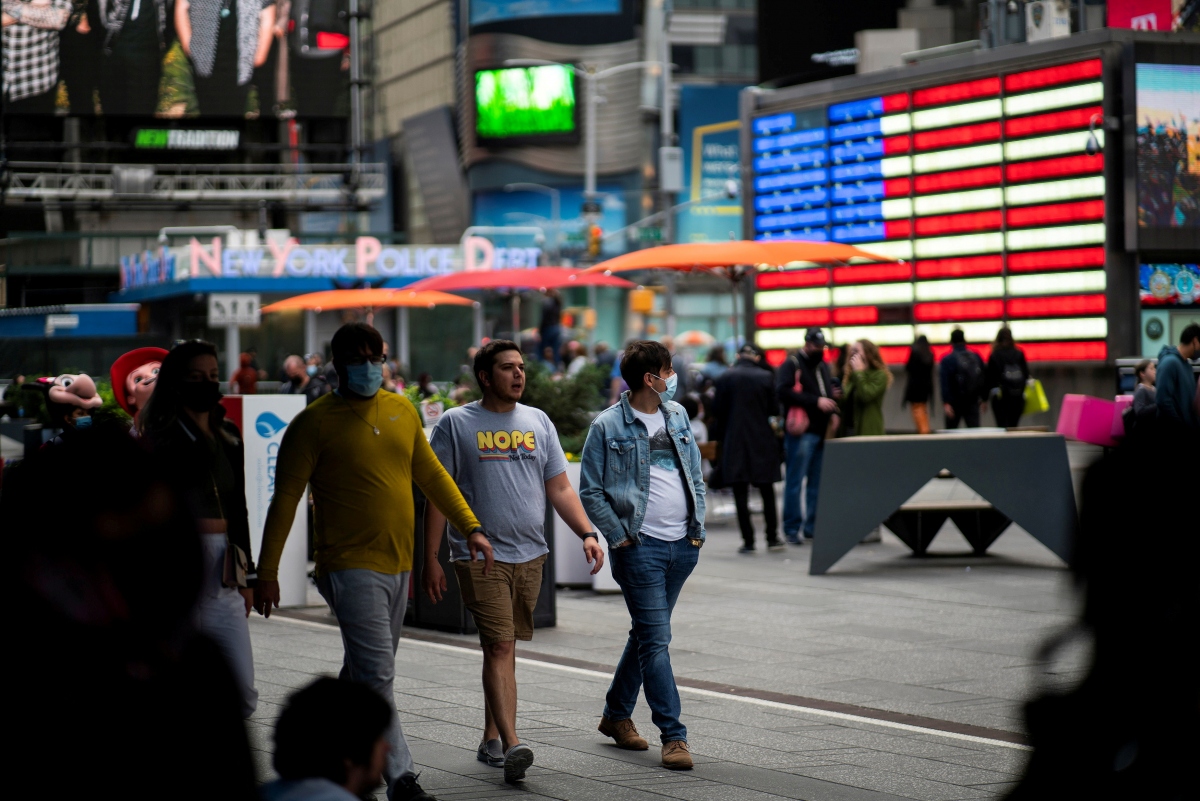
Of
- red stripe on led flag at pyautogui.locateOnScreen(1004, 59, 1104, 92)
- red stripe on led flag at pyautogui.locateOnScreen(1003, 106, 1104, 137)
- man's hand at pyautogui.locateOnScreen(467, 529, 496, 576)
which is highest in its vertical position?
red stripe on led flag at pyautogui.locateOnScreen(1004, 59, 1104, 92)

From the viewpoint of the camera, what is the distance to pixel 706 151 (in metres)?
77.7

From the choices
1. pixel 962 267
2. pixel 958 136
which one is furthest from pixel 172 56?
pixel 962 267

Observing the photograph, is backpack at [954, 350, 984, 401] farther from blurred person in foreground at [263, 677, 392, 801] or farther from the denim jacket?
blurred person in foreground at [263, 677, 392, 801]

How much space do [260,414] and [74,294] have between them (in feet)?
168

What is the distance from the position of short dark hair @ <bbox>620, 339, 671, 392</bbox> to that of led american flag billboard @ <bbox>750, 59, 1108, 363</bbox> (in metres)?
15.6

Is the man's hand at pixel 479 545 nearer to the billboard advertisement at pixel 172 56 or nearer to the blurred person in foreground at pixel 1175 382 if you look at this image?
the blurred person in foreground at pixel 1175 382

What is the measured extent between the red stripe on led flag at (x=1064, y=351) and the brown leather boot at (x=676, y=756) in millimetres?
16073

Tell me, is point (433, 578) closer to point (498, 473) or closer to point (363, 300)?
point (498, 473)

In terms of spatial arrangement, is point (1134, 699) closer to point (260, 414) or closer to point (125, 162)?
point (260, 414)

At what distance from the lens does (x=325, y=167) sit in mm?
64375

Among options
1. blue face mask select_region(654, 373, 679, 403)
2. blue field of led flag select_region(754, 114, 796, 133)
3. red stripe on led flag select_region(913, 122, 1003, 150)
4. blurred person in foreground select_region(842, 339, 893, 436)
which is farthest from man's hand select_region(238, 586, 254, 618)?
blue field of led flag select_region(754, 114, 796, 133)

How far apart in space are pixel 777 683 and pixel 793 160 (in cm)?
1902

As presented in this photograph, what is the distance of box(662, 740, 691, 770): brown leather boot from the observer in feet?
21.6

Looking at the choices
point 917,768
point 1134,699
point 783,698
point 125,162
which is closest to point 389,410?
point 917,768
